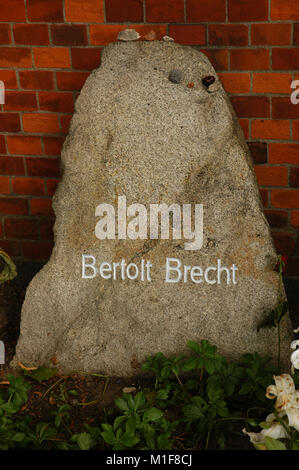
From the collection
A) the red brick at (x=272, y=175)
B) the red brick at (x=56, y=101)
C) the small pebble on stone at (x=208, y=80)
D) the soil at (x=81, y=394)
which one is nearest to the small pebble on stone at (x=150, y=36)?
the small pebble on stone at (x=208, y=80)

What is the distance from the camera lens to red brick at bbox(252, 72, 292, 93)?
2.42 metres

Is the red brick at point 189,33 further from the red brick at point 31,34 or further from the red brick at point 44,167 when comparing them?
the red brick at point 44,167

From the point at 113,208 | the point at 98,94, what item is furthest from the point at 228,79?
the point at 113,208

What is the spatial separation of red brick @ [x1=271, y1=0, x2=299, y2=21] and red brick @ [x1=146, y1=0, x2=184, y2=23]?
1.17 feet

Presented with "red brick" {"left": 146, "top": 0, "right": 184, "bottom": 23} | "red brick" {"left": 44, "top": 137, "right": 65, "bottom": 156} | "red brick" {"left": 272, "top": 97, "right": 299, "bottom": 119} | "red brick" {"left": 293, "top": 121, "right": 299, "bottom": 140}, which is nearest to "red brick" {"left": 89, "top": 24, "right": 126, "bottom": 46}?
"red brick" {"left": 146, "top": 0, "right": 184, "bottom": 23}

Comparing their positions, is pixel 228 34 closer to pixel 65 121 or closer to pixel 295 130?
pixel 295 130

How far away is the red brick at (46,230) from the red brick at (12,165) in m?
0.26

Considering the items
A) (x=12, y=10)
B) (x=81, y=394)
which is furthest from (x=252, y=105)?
(x=81, y=394)

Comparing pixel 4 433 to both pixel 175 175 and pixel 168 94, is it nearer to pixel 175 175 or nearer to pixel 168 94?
pixel 175 175

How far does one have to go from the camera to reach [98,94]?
2191 mm

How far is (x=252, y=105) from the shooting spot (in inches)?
98.3

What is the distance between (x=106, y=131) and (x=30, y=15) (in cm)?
73

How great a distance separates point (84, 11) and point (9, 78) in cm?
45

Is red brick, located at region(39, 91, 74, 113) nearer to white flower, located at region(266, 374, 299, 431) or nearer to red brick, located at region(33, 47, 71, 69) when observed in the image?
red brick, located at region(33, 47, 71, 69)
